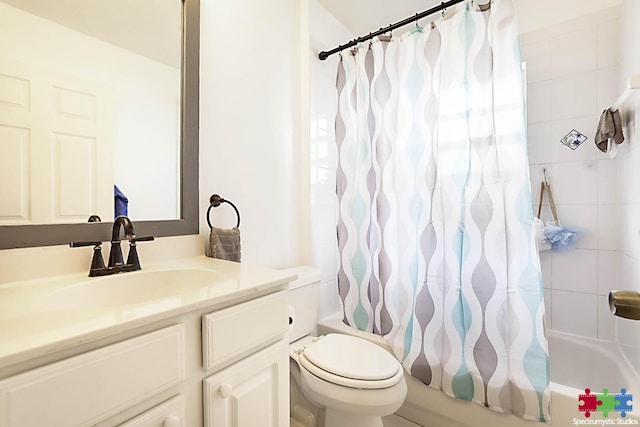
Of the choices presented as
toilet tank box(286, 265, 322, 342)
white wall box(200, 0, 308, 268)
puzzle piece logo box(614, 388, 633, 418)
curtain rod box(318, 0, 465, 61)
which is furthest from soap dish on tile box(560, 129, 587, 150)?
toilet tank box(286, 265, 322, 342)

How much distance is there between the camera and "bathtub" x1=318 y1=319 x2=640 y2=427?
1161 millimetres

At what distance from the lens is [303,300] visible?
148 centimetres

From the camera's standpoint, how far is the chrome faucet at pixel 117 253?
879 millimetres

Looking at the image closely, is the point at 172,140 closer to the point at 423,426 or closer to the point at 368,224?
the point at 368,224

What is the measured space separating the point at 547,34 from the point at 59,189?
2588 millimetres

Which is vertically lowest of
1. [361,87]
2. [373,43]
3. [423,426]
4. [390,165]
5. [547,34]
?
[423,426]

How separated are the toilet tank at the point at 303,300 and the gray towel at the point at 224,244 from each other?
34 centimetres

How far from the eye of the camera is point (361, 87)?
169 centimetres

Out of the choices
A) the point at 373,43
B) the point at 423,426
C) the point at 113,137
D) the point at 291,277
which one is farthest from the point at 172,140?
the point at 423,426

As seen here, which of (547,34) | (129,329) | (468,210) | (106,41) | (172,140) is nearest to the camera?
(129,329)

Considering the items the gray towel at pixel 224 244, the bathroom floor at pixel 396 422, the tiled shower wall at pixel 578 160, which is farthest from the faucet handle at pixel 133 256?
the tiled shower wall at pixel 578 160

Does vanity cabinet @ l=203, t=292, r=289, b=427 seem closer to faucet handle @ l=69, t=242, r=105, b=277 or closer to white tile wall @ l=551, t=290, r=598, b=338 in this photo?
faucet handle @ l=69, t=242, r=105, b=277

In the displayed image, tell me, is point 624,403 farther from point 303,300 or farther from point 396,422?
point 303,300

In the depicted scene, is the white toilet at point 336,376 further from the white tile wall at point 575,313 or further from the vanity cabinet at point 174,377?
the white tile wall at point 575,313
